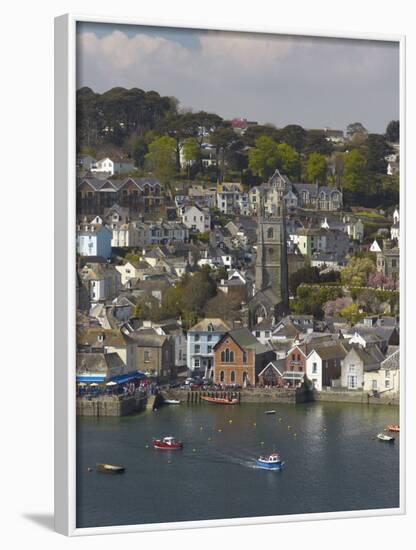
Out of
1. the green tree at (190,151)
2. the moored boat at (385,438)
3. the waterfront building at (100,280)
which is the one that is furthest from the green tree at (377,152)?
the waterfront building at (100,280)

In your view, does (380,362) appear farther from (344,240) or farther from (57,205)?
(57,205)

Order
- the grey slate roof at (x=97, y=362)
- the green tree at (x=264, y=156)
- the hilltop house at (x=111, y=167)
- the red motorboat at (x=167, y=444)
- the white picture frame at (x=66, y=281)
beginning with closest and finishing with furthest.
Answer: the white picture frame at (x=66, y=281) < the grey slate roof at (x=97, y=362) < the hilltop house at (x=111, y=167) < the red motorboat at (x=167, y=444) < the green tree at (x=264, y=156)

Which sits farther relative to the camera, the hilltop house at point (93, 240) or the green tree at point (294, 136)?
the green tree at point (294, 136)

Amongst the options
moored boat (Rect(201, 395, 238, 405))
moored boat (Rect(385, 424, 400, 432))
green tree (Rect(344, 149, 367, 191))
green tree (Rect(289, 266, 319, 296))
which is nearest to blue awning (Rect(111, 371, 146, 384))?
moored boat (Rect(201, 395, 238, 405))

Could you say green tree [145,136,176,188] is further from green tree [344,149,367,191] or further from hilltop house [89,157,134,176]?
green tree [344,149,367,191]

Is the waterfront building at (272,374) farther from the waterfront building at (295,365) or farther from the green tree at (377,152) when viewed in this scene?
the green tree at (377,152)

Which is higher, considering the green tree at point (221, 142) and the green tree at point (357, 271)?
the green tree at point (221, 142)

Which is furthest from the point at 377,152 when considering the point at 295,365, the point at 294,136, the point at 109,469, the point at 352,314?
the point at 109,469

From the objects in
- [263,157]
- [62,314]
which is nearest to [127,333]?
[62,314]
